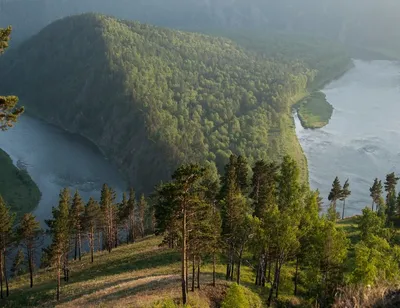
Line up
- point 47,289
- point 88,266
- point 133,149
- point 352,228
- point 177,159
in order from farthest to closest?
point 133,149
point 177,159
point 352,228
point 88,266
point 47,289

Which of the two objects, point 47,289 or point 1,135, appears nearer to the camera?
point 47,289

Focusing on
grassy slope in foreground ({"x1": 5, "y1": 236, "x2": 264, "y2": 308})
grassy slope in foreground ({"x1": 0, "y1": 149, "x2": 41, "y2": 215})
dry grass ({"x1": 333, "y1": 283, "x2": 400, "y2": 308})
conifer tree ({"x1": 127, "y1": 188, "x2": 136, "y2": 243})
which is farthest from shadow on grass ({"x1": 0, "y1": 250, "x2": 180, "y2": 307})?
grassy slope in foreground ({"x1": 0, "y1": 149, "x2": 41, "y2": 215})

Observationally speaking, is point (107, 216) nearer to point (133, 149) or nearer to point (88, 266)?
point (88, 266)

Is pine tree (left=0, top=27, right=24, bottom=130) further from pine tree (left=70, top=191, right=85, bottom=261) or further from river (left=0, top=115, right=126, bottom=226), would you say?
river (left=0, top=115, right=126, bottom=226)

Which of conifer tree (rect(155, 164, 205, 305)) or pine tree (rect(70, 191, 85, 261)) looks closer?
conifer tree (rect(155, 164, 205, 305))

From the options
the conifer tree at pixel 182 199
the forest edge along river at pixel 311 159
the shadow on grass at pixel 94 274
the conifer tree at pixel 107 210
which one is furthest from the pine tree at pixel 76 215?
the forest edge along river at pixel 311 159

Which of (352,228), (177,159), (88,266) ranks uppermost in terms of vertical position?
(177,159)

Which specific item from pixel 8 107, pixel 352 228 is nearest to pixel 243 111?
pixel 352 228

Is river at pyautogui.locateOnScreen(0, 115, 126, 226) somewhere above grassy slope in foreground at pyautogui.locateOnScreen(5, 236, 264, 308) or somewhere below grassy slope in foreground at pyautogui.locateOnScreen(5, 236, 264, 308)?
above
